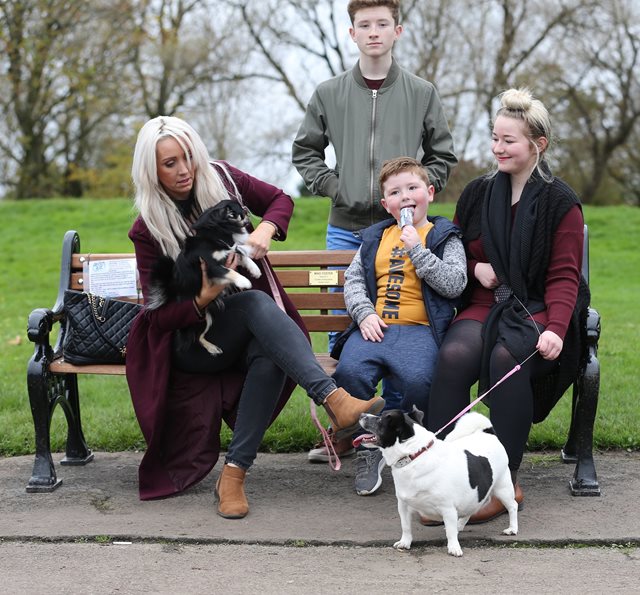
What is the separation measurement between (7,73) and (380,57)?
2242 cm

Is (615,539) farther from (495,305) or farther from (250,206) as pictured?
(250,206)

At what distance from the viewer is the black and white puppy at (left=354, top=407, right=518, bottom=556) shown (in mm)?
3262

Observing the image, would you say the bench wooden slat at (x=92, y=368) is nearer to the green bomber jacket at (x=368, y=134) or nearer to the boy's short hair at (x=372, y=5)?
the green bomber jacket at (x=368, y=134)

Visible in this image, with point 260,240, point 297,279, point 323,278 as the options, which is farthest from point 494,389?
point 297,279

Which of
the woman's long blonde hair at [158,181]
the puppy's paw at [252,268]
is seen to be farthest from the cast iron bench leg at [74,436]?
the puppy's paw at [252,268]

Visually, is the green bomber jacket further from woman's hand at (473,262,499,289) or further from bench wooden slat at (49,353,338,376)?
bench wooden slat at (49,353,338,376)

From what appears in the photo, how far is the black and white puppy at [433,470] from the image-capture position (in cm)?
326

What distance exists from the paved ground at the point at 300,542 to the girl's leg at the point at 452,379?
1.52 ft

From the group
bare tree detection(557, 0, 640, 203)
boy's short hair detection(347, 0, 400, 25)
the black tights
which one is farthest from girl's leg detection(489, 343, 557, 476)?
bare tree detection(557, 0, 640, 203)

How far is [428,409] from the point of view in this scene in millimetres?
3871

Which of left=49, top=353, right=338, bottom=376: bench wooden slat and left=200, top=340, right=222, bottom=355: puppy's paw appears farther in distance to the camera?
left=49, top=353, right=338, bottom=376: bench wooden slat

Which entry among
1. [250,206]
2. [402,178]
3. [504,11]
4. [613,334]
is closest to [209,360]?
[250,206]

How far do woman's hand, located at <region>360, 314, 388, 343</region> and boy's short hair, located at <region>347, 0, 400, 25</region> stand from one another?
1.65 m

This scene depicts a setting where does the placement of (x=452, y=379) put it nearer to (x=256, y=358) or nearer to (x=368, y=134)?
(x=256, y=358)
